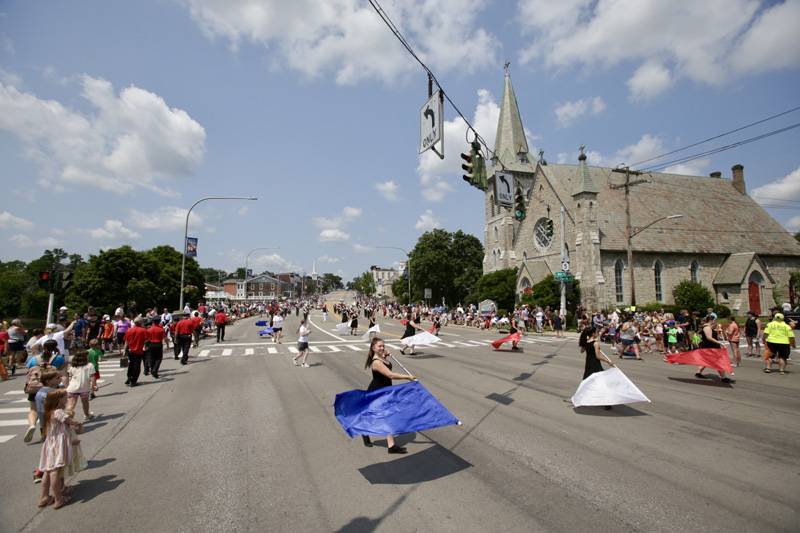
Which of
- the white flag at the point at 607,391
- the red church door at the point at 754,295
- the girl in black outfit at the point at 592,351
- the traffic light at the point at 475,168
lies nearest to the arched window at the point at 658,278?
the red church door at the point at 754,295

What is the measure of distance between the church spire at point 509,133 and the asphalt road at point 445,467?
48645 millimetres

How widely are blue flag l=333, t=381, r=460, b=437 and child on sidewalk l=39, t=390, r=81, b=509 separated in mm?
3160

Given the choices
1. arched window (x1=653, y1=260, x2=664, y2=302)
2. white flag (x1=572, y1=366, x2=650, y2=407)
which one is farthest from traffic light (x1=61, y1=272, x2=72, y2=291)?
arched window (x1=653, y1=260, x2=664, y2=302)

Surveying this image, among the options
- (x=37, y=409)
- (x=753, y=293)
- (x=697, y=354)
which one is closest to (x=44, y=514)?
(x=37, y=409)

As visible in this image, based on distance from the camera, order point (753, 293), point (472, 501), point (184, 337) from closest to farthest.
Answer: point (472, 501) → point (184, 337) → point (753, 293)

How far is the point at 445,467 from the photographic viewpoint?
17.7 ft

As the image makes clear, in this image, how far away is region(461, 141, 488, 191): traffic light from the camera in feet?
38.5

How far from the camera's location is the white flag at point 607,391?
7.87 meters

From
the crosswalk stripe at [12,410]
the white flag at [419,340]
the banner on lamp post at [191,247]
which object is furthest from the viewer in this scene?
the banner on lamp post at [191,247]

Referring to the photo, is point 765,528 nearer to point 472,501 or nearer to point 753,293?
point 472,501

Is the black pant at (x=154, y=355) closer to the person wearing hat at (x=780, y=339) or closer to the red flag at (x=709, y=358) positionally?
the red flag at (x=709, y=358)

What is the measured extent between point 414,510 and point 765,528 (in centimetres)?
327

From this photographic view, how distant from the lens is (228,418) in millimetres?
7887

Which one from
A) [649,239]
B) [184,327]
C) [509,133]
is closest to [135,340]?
[184,327]
